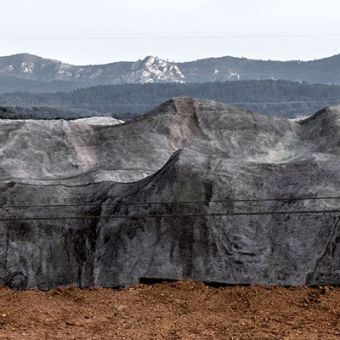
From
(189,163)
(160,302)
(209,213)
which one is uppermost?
(189,163)

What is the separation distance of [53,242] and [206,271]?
25.7 ft

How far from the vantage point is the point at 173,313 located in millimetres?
21984

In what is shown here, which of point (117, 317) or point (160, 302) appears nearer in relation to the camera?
point (117, 317)

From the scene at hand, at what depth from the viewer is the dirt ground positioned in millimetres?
19547

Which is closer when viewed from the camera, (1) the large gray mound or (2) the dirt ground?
(2) the dirt ground

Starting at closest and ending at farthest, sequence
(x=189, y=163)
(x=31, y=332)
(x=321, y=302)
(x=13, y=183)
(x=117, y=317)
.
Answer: (x=31, y=332), (x=117, y=317), (x=321, y=302), (x=189, y=163), (x=13, y=183)

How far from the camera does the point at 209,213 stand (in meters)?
28.6

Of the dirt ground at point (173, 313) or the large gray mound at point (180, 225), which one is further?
the large gray mound at point (180, 225)

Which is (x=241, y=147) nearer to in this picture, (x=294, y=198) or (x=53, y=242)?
(x=294, y=198)

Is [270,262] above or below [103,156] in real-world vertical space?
below

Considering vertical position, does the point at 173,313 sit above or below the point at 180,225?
below

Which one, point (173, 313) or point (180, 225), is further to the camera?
point (180, 225)

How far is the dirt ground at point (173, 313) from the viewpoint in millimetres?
19547

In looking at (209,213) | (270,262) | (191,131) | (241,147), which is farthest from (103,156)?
(270,262)
